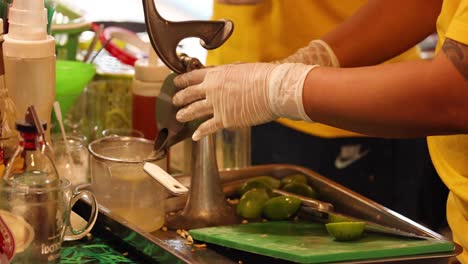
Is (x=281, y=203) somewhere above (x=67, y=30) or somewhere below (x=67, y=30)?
below

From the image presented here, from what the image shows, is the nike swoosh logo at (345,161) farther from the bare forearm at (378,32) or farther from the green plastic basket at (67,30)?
the green plastic basket at (67,30)

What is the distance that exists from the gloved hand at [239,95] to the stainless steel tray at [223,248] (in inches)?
6.6

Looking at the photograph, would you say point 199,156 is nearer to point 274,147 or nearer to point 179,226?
point 179,226

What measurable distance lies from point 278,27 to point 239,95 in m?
0.96

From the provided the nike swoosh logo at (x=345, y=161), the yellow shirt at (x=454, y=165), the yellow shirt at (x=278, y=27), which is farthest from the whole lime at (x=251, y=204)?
the nike swoosh logo at (x=345, y=161)

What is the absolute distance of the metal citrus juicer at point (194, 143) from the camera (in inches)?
52.6

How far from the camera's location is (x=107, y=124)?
172 cm

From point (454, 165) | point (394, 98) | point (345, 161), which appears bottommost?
point (345, 161)

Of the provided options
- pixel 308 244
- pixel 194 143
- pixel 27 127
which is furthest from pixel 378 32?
pixel 27 127

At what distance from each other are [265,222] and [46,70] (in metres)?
0.40

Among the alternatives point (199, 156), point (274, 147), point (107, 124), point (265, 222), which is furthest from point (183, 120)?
point (274, 147)

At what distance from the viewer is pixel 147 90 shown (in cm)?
163

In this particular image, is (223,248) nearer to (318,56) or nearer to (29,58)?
(29,58)

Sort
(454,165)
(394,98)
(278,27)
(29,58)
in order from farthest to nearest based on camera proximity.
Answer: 1. (278,27)
2. (454,165)
3. (29,58)
4. (394,98)
